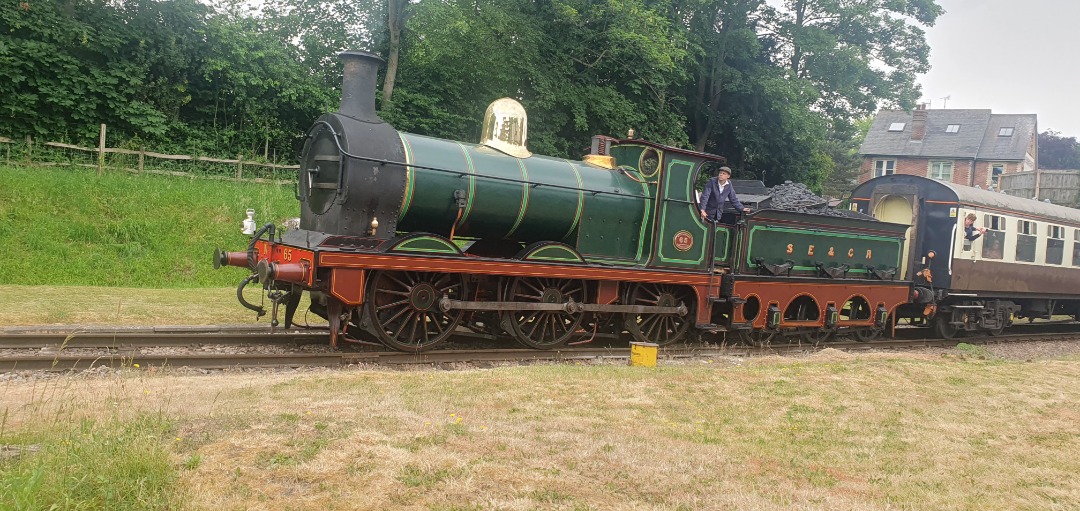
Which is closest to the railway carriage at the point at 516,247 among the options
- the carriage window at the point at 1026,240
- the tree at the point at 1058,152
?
the carriage window at the point at 1026,240

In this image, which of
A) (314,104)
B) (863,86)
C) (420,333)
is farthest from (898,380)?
(863,86)

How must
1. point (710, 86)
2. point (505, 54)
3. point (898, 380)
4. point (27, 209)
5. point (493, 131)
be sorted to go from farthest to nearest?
point (710, 86), point (505, 54), point (27, 209), point (493, 131), point (898, 380)

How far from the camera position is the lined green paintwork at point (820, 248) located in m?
12.8

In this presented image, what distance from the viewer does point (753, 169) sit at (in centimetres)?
3559

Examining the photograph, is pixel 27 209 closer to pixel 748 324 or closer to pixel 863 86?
pixel 748 324

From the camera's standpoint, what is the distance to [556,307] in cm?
1046

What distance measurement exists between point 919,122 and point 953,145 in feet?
9.49

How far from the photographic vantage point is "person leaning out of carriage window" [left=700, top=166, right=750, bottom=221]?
12.2 meters

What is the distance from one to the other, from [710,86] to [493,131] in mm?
25495

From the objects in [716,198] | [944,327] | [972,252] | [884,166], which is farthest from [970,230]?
[884,166]

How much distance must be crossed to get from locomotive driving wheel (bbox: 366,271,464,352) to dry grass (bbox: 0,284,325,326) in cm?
291

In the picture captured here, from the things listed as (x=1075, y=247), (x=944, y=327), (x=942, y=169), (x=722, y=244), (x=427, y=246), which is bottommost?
(x=944, y=327)

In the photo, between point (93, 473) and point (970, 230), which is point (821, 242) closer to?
point (970, 230)

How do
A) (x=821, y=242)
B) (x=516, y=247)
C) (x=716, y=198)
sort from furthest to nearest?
(x=821, y=242)
(x=716, y=198)
(x=516, y=247)
